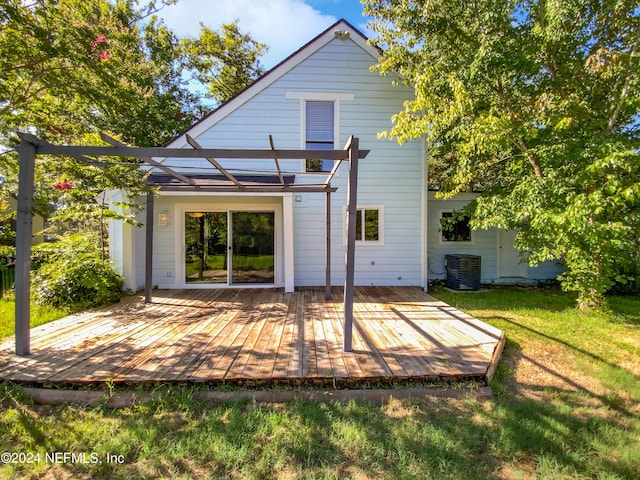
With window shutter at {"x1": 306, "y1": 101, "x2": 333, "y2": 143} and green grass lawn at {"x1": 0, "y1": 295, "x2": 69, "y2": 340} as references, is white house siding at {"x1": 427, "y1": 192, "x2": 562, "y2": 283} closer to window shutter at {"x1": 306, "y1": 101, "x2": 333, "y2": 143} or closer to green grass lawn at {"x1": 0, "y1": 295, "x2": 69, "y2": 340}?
window shutter at {"x1": 306, "y1": 101, "x2": 333, "y2": 143}

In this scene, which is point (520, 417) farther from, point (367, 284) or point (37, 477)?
point (367, 284)

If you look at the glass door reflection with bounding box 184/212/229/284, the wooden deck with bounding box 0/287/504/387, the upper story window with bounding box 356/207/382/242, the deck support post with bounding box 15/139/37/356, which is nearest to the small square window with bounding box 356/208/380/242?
the upper story window with bounding box 356/207/382/242

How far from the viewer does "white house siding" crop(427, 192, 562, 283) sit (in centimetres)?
936

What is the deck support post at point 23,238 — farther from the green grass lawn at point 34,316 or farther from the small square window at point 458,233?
the small square window at point 458,233

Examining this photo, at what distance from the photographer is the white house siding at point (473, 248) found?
9.36 meters

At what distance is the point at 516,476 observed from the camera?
77.7 inches

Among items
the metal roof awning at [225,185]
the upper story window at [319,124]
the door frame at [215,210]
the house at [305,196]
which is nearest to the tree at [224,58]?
the house at [305,196]

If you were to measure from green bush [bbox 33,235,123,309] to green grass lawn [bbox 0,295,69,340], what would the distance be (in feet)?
0.71

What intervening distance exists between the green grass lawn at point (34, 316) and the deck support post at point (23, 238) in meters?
1.41

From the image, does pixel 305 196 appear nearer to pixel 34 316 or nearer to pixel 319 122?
pixel 319 122

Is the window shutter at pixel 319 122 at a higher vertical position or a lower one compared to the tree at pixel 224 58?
lower

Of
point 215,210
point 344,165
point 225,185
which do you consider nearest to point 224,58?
point 215,210

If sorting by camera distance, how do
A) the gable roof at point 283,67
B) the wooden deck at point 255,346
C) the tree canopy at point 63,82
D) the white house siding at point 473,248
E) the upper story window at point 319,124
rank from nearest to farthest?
the wooden deck at point 255,346, the tree canopy at point 63,82, the gable roof at point 283,67, the upper story window at point 319,124, the white house siding at point 473,248

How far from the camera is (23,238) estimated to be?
3361 millimetres
